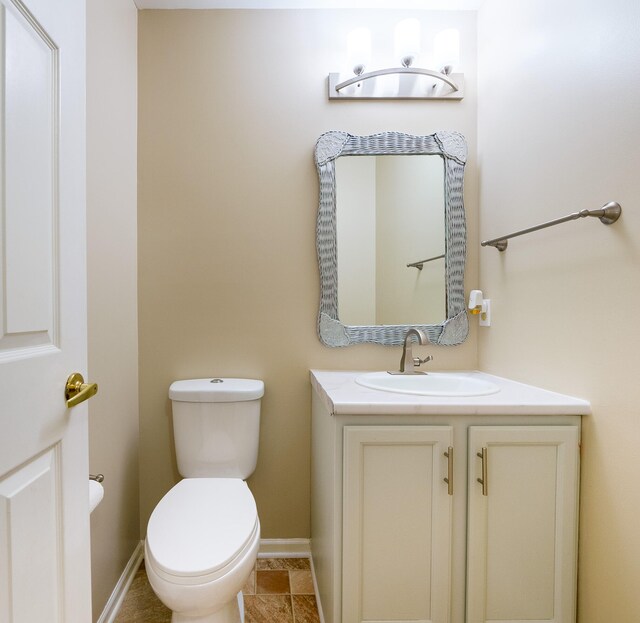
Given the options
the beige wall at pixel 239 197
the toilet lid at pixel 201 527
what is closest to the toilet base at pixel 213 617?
the toilet lid at pixel 201 527

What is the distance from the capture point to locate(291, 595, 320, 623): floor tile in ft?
4.72

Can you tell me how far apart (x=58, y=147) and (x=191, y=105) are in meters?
1.20

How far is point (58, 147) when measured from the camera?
0.73 metres

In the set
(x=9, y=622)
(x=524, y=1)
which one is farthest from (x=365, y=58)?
(x=9, y=622)

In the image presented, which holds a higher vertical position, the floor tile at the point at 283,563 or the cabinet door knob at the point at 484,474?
the cabinet door knob at the point at 484,474

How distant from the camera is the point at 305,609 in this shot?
149cm

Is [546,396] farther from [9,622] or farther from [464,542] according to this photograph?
[9,622]

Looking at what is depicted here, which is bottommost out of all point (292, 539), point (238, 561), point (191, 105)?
point (292, 539)

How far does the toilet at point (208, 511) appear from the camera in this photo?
103 centimetres

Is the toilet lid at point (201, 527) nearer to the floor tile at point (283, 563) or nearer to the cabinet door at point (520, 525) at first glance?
the floor tile at point (283, 563)

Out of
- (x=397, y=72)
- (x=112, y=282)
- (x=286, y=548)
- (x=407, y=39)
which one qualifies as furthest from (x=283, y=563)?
(x=407, y=39)

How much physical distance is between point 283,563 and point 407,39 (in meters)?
2.26

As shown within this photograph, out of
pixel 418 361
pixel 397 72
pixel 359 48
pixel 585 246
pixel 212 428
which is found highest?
pixel 359 48

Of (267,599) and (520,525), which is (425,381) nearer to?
(520,525)
